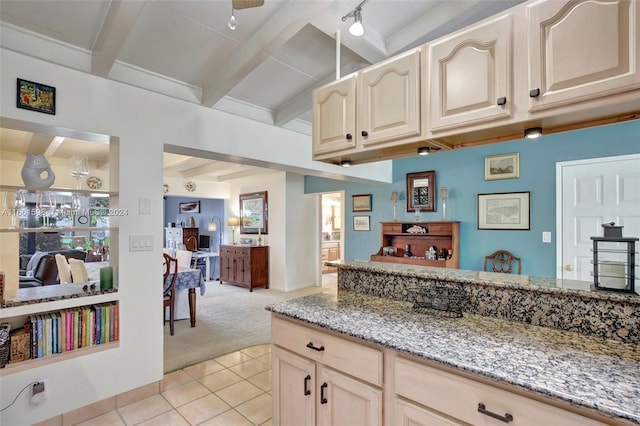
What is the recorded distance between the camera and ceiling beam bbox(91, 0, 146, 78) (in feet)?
5.33

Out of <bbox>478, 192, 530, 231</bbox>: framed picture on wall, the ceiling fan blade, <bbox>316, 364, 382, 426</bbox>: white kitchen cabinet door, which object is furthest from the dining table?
<bbox>478, 192, 530, 231</bbox>: framed picture on wall

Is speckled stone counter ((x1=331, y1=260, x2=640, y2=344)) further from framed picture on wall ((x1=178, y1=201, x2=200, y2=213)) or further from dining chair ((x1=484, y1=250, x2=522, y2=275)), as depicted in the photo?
framed picture on wall ((x1=178, y1=201, x2=200, y2=213))

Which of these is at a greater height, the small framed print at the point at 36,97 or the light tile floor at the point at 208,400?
the small framed print at the point at 36,97

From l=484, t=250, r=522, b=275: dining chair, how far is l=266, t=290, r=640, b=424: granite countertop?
2.89 meters

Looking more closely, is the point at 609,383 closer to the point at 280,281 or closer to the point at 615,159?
the point at 615,159

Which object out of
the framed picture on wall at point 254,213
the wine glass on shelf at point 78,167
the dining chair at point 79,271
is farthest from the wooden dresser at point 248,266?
the wine glass on shelf at point 78,167

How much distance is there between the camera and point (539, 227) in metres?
3.76

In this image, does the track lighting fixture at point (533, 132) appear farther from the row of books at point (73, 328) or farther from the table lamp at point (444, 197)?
the table lamp at point (444, 197)

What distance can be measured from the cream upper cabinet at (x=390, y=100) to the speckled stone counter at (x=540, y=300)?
0.84 m

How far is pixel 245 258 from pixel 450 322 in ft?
17.1

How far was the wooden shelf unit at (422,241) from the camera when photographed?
172 inches

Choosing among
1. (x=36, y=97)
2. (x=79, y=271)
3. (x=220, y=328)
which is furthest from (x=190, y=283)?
(x=36, y=97)

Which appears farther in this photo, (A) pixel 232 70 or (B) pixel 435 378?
(A) pixel 232 70

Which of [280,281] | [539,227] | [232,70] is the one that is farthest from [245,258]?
[539,227]
